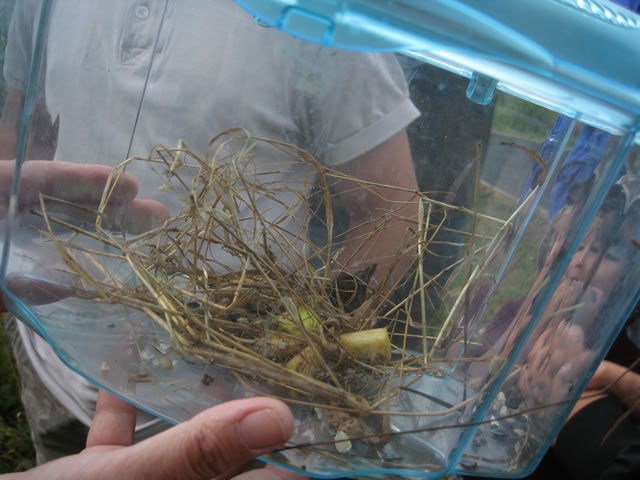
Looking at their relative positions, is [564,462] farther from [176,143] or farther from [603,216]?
[176,143]

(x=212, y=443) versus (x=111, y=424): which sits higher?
(x=212, y=443)

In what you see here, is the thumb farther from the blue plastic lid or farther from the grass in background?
the grass in background

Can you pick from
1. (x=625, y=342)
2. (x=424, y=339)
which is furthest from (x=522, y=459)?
(x=625, y=342)

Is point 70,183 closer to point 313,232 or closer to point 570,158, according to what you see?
point 313,232

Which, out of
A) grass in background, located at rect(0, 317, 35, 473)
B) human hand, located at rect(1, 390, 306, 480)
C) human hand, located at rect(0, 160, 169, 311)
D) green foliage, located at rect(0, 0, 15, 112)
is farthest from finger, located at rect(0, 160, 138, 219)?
grass in background, located at rect(0, 317, 35, 473)

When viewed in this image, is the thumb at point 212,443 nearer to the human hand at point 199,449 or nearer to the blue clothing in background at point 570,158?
the human hand at point 199,449

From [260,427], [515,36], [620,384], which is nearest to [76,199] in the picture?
[260,427]
